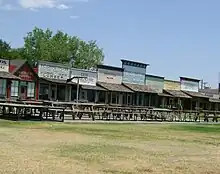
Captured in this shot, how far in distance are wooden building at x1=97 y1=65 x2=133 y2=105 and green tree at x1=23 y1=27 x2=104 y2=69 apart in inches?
1033

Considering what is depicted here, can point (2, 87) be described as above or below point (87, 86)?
below

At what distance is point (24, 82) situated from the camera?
43.8 metres

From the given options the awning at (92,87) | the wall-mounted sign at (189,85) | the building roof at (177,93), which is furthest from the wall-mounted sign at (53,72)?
the wall-mounted sign at (189,85)

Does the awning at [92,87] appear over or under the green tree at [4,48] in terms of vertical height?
under

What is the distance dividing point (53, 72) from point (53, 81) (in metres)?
1.19

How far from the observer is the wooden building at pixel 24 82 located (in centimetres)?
4287

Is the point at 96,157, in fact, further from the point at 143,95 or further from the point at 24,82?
the point at 143,95

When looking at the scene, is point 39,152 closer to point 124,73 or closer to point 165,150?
point 165,150

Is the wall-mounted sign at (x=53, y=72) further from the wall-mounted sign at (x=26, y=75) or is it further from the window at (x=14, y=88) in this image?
the window at (x=14, y=88)

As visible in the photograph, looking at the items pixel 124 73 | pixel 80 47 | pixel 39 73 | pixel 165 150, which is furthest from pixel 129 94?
pixel 165 150

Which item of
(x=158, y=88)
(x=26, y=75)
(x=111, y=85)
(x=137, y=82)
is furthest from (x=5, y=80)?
(x=158, y=88)

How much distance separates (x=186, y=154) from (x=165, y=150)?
85cm

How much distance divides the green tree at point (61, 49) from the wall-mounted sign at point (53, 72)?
32.0 metres

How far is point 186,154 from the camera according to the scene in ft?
43.6
